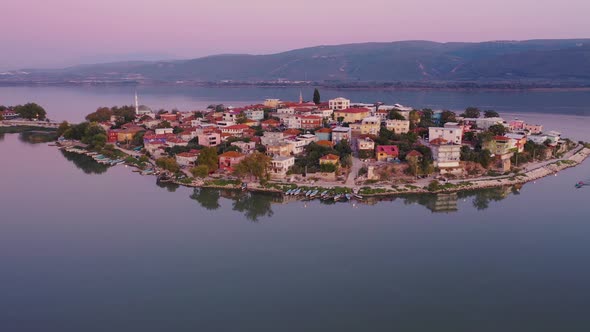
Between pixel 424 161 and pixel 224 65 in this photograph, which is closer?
pixel 424 161

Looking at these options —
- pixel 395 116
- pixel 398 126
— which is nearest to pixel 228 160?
pixel 398 126

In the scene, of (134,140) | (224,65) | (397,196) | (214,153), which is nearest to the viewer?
(397,196)

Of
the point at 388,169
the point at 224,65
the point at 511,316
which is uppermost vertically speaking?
the point at 224,65

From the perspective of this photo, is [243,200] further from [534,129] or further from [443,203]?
[534,129]

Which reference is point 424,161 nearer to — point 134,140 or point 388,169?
point 388,169

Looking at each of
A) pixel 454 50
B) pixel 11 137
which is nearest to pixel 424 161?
pixel 11 137

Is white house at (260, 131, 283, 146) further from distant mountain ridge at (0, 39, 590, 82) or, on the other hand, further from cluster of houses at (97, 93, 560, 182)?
distant mountain ridge at (0, 39, 590, 82)

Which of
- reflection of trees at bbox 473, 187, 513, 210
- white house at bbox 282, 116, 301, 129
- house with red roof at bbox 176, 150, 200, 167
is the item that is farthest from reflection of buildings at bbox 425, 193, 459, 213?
white house at bbox 282, 116, 301, 129

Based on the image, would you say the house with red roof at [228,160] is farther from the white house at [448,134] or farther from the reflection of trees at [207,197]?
the white house at [448,134]
